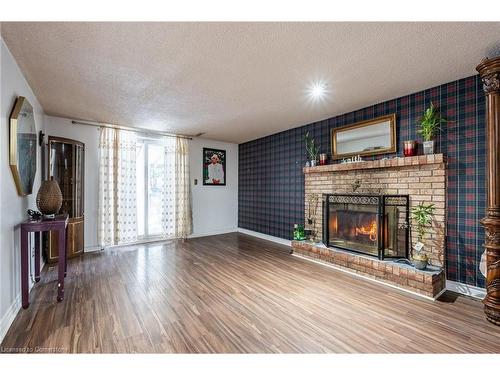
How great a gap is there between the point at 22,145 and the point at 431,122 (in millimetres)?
4342

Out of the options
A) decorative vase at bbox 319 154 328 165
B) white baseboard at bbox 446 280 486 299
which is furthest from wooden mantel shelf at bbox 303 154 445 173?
white baseboard at bbox 446 280 486 299

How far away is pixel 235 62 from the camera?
6.91ft

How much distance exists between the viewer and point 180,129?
15.0 feet

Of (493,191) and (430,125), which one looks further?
(430,125)

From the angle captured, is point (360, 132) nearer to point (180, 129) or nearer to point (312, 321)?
point (312, 321)

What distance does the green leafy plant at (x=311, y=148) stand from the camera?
4078 millimetres

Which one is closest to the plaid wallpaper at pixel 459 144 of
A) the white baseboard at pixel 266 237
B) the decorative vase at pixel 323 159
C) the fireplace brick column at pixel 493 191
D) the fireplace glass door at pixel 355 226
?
the decorative vase at pixel 323 159

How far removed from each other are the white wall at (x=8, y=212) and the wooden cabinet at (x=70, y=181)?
151cm

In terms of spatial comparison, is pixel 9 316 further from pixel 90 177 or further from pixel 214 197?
pixel 214 197

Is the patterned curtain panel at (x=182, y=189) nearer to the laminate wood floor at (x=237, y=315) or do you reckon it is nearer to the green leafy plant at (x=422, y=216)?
the laminate wood floor at (x=237, y=315)

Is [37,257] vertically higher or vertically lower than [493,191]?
lower

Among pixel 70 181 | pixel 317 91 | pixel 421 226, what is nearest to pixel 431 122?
pixel 421 226
